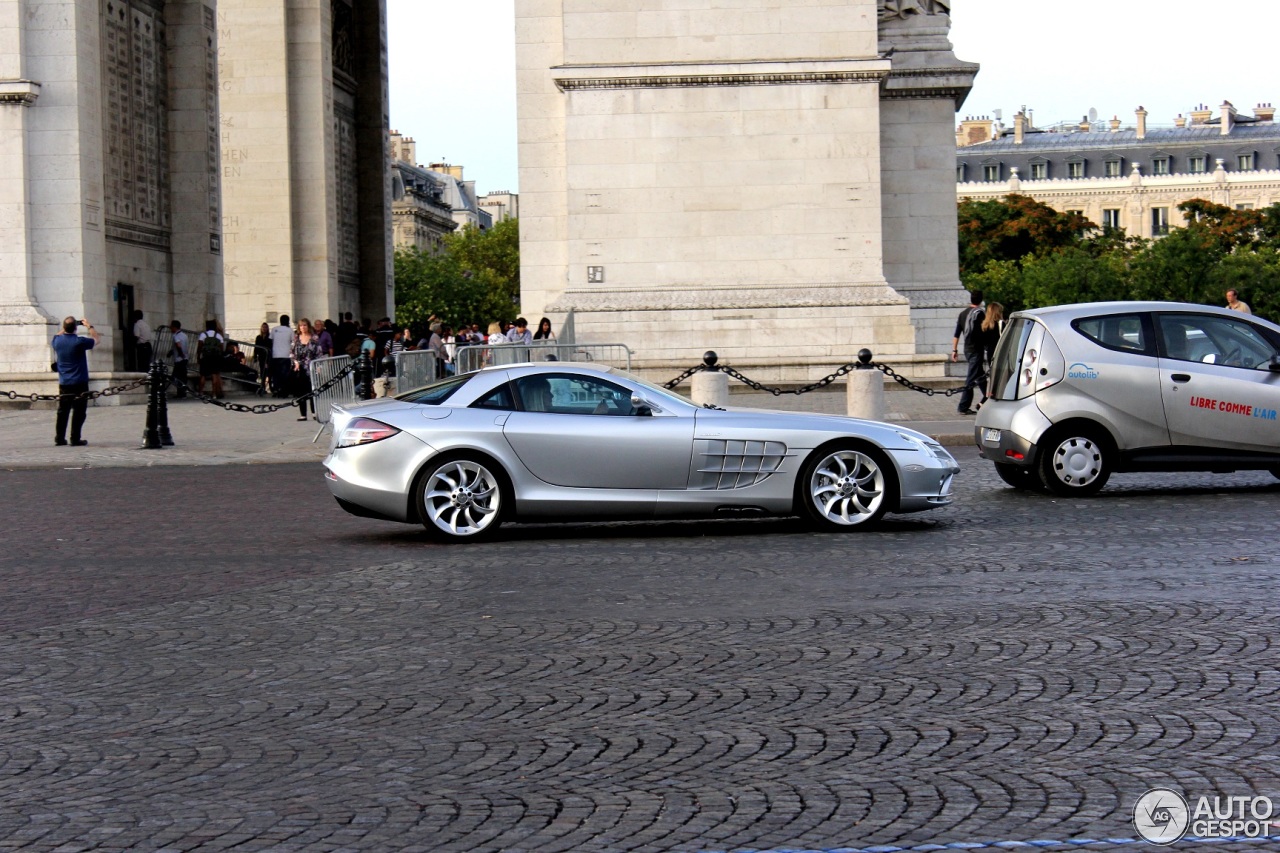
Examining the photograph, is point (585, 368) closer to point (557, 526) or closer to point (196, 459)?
point (557, 526)

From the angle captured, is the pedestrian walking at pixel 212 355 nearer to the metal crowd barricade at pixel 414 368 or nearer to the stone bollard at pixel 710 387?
the metal crowd barricade at pixel 414 368

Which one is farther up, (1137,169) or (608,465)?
(1137,169)

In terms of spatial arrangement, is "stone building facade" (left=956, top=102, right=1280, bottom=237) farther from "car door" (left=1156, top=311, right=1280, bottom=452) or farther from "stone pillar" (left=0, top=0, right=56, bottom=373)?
"car door" (left=1156, top=311, right=1280, bottom=452)

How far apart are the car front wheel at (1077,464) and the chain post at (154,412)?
36.3ft

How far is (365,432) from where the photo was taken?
11.4 meters

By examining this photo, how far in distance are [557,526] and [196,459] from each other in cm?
801

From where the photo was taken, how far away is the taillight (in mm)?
11391

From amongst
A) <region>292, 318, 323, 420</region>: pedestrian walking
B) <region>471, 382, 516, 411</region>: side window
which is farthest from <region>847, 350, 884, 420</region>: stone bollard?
<region>292, 318, 323, 420</region>: pedestrian walking

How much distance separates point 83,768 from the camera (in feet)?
17.7

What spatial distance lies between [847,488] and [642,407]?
1.47 metres

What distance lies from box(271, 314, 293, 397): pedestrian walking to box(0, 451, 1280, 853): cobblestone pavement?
71.1 feet

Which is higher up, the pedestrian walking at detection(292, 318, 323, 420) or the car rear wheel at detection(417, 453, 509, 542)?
the pedestrian walking at detection(292, 318, 323, 420)

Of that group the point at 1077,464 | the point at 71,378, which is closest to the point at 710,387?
the point at 1077,464

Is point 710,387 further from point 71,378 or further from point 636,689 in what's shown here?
point 636,689
